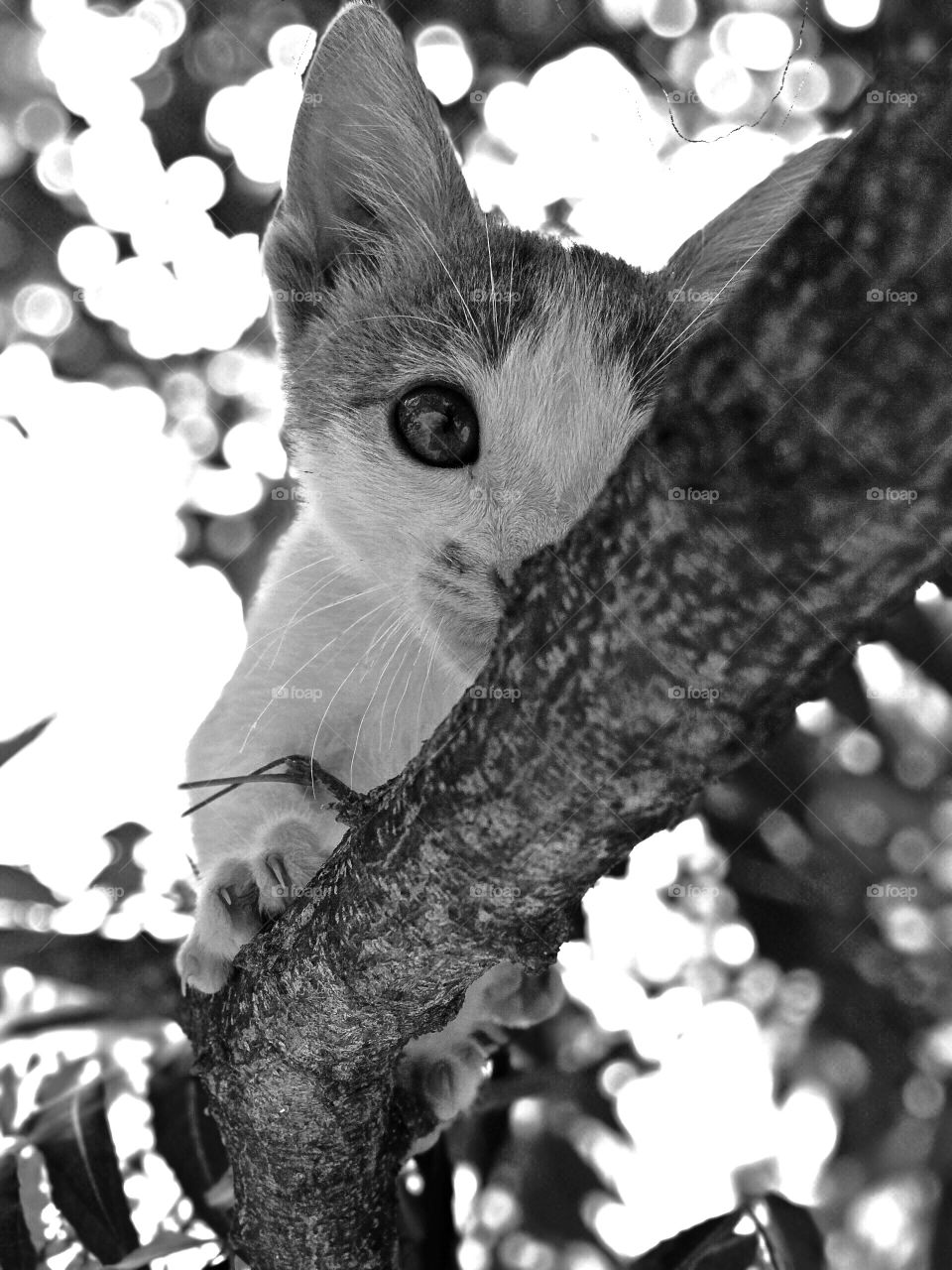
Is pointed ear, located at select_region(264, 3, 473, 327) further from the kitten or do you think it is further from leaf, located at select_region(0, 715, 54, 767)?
leaf, located at select_region(0, 715, 54, 767)

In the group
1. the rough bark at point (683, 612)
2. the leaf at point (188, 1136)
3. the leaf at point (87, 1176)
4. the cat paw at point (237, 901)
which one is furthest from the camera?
the leaf at point (188, 1136)

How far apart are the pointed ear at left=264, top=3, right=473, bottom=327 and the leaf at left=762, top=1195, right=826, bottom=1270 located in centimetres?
158

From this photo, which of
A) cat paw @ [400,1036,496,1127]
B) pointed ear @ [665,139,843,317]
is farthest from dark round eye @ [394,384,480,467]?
cat paw @ [400,1036,496,1127]

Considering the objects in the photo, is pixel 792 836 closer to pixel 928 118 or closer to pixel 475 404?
pixel 475 404

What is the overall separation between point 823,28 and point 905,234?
160cm

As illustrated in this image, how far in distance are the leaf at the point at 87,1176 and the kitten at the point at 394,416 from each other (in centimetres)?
40

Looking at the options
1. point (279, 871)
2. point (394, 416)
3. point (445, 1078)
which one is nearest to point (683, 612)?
point (279, 871)

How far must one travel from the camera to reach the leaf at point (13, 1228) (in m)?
1.46

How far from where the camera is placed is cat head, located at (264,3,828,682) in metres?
1.42

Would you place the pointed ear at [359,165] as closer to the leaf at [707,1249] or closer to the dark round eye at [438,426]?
the dark round eye at [438,426]

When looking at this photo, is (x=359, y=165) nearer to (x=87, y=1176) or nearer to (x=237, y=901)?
(x=237, y=901)

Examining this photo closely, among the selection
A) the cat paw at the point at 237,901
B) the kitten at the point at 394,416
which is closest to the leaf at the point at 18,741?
the kitten at the point at 394,416

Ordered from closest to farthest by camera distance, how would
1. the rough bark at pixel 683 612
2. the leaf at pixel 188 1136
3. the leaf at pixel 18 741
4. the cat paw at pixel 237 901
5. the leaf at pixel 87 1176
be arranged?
the rough bark at pixel 683 612, the cat paw at pixel 237 901, the leaf at pixel 87 1176, the leaf at pixel 188 1136, the leaf at pixel 18 741

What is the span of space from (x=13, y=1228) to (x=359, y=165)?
1612mm
